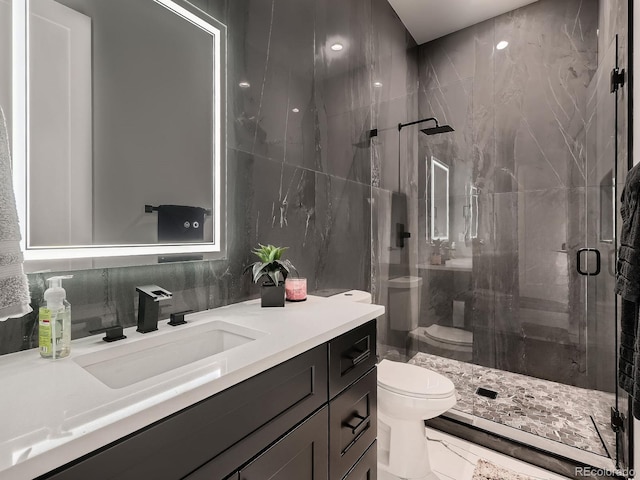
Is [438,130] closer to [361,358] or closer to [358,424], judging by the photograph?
[361,358]

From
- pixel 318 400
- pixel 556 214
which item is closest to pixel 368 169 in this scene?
pixel 556 214

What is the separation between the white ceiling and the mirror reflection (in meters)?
2.09

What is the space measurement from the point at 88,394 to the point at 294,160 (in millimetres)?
1315

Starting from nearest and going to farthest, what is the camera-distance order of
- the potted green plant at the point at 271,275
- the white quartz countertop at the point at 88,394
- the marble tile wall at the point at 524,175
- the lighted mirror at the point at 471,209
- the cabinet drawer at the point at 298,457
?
the white quartz countertop at the point at 88,394 → the cabinet drawer at the point at 298,457 → the potted green plant at the point at 271,275 → the marble tile wall at the point at 524,175 → the lighted mirror at the point at 471,209

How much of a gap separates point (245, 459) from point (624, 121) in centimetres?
212

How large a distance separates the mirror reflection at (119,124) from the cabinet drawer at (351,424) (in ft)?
2.53

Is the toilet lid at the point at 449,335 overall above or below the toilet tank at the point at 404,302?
below

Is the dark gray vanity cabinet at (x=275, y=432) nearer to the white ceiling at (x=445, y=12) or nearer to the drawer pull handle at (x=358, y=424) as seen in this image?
the drawer pull handle at (x=358, y=424)

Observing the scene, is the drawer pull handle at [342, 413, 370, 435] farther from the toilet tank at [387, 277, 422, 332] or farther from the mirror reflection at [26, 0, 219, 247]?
the toilet tank at [387, 277, 422, 332]

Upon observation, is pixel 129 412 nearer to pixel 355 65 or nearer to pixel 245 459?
pixel 245 459

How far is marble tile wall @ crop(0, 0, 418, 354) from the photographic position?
111 centimetres

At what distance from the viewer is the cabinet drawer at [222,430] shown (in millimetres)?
529

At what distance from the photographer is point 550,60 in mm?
2572

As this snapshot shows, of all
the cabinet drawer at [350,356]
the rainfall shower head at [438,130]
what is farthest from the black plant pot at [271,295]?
the rainfall shower head at [438,130]
